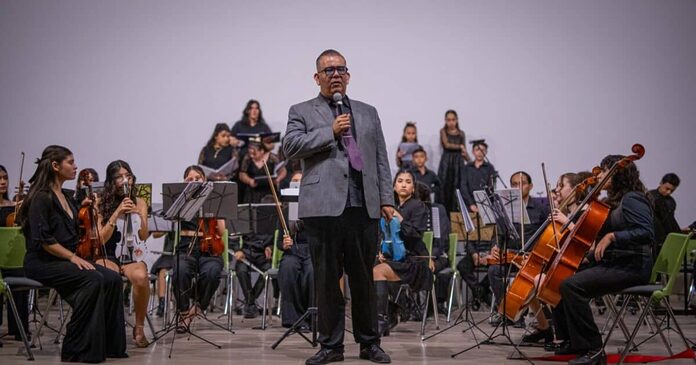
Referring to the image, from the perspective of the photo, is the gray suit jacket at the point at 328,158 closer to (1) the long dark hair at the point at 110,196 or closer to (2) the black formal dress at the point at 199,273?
(1) the long dark hair at the point at 110,196

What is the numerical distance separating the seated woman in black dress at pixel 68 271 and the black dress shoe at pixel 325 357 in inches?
50.6

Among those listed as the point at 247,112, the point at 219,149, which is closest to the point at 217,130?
→ the point at 219,149

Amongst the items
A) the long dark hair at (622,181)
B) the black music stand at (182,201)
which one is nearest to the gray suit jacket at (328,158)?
the black music stand at (182,201)

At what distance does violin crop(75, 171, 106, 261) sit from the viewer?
5.27m

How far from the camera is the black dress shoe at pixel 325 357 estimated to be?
14.9 feet

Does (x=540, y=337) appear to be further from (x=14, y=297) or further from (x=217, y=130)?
(x=217, y=130)

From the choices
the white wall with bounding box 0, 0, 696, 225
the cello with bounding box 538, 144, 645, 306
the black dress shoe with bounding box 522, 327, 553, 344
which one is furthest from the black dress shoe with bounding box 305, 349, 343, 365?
the white wall with bounding box 0, 0, 696, 225

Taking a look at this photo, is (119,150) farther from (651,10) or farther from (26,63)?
(651,10)

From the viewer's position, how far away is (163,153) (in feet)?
33.5

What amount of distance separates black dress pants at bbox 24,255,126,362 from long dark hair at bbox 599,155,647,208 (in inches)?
120

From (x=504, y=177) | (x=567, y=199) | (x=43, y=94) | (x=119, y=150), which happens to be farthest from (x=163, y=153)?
(x=567, y=199)

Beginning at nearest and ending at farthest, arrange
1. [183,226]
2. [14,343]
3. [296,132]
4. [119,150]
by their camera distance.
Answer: [296,132] < [14,343] < [183,226] < [119,150]

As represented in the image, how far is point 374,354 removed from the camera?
15.2 ft

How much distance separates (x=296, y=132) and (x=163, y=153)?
600 centimetres
